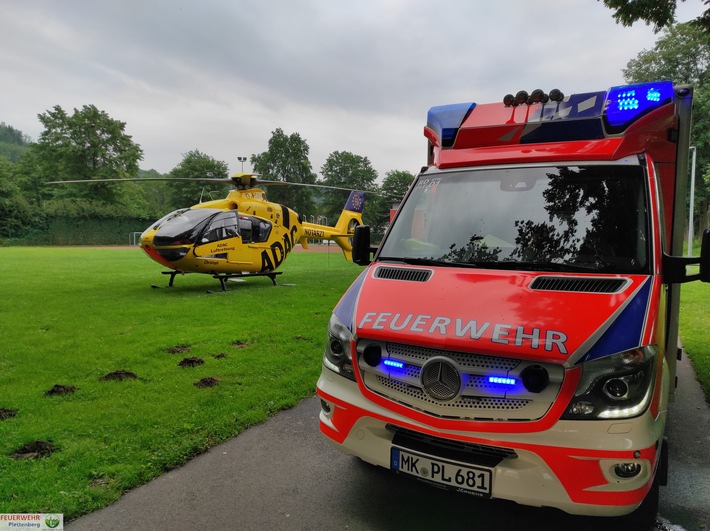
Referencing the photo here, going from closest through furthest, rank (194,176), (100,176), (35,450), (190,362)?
(35,450) → (190,362) → (100,176) → (194,176)

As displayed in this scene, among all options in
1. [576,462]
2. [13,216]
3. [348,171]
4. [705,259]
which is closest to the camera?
[576,462]

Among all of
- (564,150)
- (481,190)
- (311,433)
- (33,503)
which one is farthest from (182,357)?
(564,150)

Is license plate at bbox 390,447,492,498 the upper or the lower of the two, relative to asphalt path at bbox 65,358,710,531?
upper

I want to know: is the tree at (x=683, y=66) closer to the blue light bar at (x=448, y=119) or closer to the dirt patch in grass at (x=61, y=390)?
the blue light bar at (x=448, y=119)

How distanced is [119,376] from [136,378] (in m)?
0.21

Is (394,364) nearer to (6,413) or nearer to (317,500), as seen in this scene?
(317,500)

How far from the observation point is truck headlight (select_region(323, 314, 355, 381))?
112 inches

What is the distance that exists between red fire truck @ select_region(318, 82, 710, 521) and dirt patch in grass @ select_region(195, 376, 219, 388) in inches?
107

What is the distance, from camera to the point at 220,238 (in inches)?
517

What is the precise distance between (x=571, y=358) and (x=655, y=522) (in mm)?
1514

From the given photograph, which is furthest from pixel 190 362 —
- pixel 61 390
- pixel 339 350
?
pixel 339 350

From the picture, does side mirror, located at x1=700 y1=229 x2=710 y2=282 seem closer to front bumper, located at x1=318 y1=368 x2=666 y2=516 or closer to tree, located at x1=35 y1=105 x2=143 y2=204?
front bumper, located at x1=318 y1=368 x2=666 y2=516

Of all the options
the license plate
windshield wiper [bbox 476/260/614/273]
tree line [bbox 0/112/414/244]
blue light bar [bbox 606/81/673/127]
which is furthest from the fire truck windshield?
tree line [bbox 0/112/414/244]

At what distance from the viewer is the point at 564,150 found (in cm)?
343
